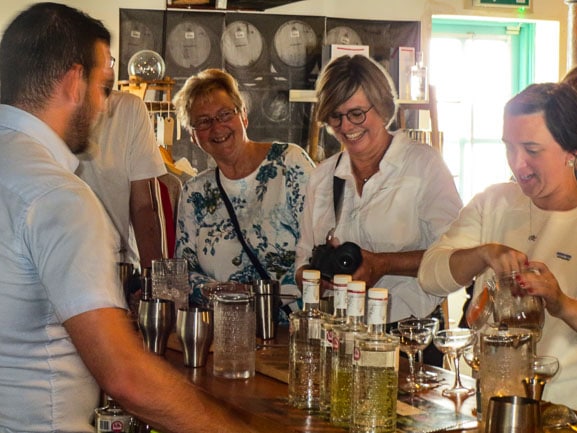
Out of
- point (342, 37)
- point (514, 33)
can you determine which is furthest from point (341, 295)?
point (514, 33)

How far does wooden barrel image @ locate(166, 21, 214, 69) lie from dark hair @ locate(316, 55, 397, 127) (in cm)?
389

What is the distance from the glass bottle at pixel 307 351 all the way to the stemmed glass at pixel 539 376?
492mm

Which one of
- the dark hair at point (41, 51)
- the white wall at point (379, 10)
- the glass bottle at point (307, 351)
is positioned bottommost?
the glass bottle at point (307, 351)

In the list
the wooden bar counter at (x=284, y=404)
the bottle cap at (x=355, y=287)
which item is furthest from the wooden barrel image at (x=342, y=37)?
the bottle cap at (x=355, y=287)

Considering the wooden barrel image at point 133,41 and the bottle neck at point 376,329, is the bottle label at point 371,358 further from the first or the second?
the wooden barrel image at point 133,41

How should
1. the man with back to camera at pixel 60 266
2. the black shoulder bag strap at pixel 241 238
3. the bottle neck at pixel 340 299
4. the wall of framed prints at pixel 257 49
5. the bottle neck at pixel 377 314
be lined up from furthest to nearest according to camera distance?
the wall of framed prints at pixel 257 49 → the black shoulder bag strap at pixel 241 238 → the bottle neck at pixel 340 299 → the bottle neck at pixel 377 314 → the man with back to camera at pixel 60 266

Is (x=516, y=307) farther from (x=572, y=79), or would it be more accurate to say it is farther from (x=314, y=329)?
(x=572, y=79)

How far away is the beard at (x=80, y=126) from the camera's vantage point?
2.01 meters

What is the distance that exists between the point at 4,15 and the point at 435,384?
196 inches

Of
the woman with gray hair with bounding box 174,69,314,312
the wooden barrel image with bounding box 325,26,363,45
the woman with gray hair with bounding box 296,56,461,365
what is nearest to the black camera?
the woman with gray hair with bounding box 296,56,461,365

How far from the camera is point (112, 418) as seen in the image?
2.33 metres

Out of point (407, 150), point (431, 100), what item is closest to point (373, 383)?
point (407, 150)

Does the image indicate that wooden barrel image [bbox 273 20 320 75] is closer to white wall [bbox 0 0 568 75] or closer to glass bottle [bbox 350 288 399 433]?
white wall [bbox 0 0 568 75]

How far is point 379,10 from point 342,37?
1.32ft
